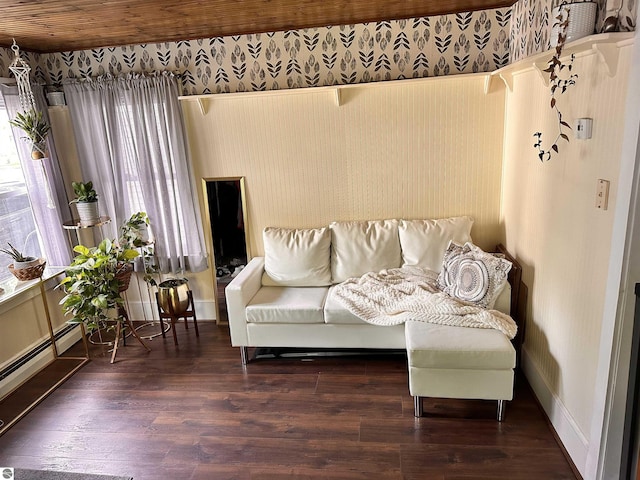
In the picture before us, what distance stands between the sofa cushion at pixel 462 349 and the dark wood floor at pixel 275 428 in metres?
0.35

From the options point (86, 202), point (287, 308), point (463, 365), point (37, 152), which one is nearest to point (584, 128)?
point (463, 365)

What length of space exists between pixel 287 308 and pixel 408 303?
2.66ft

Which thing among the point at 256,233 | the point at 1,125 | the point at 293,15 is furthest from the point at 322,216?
the point at 1,125

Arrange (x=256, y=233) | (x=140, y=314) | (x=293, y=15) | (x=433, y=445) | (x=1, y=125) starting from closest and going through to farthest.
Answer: (x=433, y=445), (x=293, y=15), (x=1, y=125), (x=256, y=233), (x=140, y=314)

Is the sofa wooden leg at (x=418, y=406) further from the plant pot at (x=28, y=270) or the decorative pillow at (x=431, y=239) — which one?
the plant pot at (x=28, y=270)

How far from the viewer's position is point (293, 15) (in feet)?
9.50

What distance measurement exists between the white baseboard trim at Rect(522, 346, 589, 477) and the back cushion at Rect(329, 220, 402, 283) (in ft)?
3.75

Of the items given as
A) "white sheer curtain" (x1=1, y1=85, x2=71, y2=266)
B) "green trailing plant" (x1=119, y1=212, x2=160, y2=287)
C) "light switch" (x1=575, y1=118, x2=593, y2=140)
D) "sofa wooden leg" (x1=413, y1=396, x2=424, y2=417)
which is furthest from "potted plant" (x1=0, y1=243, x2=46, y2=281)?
"light switch" (x1=575, y1=118, x2=593, y2=140)

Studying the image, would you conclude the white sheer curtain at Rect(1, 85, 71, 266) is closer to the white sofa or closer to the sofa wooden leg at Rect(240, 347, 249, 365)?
the white sofa

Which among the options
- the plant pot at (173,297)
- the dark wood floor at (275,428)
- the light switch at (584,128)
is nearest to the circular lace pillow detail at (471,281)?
the dark wood floor at (275,428)

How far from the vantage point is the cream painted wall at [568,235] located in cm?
178

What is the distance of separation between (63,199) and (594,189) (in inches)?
145

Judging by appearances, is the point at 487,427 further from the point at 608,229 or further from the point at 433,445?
the point at 608,229

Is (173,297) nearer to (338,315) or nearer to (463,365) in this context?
(338,315)
